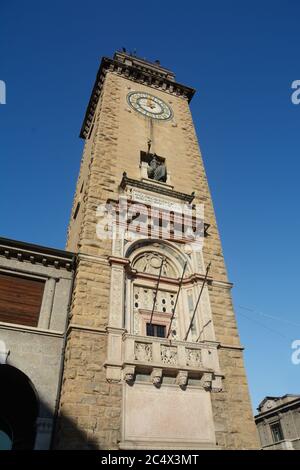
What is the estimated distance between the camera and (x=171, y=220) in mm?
16656

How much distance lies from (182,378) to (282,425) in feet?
87.8

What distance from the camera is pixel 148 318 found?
13.8 m

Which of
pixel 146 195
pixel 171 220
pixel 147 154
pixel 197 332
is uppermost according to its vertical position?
pixel 147 154

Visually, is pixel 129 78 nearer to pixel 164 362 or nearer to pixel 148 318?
pixel 148 318

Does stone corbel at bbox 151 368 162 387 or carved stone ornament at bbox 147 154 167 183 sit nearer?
stone corbel at bbox 151 368 162 387

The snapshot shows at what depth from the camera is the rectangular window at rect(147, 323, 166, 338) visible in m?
13.6

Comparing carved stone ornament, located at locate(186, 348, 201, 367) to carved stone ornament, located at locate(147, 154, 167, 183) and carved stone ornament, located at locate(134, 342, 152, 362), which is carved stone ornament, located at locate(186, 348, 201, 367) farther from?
carved stone ornament, located at locate(147, 154, 167, 183)

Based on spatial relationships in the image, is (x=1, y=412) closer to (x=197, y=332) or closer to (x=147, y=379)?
(x=147, y=379)

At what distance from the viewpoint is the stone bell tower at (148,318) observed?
10.7 m

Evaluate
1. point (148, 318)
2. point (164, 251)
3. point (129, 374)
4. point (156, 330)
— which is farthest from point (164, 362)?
point (164, 251)

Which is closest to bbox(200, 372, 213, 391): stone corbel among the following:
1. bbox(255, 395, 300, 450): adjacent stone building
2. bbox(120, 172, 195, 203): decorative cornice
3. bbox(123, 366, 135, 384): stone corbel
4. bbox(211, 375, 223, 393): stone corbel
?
bbox(211, 375, 223, 393): stone corbel

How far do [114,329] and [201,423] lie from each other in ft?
13.2

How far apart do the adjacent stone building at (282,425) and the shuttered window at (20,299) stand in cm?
2749
